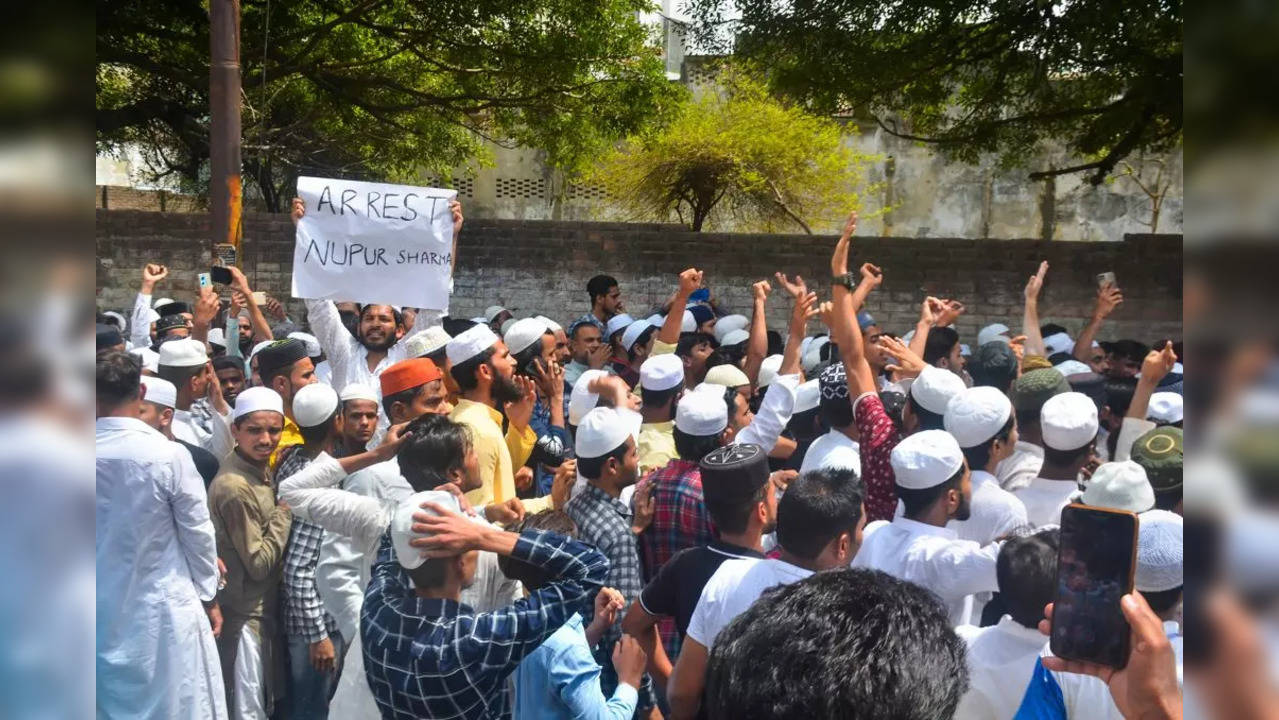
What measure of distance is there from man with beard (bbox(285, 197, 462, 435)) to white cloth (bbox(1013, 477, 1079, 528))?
2.87m

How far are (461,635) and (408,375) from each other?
209 cm

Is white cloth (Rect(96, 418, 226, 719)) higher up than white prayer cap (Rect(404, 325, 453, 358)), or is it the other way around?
white prayer cap (Rect(404, 325, 453, 358))

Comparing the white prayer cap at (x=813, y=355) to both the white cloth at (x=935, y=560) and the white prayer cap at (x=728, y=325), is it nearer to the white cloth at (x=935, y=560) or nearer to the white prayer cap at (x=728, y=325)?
the white prayer cap at (x=728, y=325)

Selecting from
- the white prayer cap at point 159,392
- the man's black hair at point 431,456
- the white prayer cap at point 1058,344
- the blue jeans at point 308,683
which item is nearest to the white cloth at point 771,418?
the man's black hair at point 431,456

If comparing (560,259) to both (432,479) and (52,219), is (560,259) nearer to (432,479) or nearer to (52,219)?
(432,479)

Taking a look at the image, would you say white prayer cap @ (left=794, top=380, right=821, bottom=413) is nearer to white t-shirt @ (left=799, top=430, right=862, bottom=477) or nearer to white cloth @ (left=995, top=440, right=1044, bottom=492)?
white t-shirt @ (left=799, top=430, right=862, bottom=477)

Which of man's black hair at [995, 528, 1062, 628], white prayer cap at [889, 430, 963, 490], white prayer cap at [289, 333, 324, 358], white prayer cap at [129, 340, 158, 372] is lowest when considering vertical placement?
white prayer cap at [289, 333, 324, 358]

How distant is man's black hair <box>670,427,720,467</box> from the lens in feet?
14.3

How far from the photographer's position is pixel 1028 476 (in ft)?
15.8

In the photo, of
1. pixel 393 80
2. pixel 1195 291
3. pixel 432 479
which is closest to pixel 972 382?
pixel 432 479

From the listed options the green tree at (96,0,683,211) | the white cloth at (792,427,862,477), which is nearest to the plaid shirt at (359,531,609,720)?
the white cloth at (792,427,862,477)

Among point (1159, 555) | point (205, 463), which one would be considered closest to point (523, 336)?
point (205, 463)

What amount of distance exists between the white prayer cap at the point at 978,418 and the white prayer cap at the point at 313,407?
2.36m

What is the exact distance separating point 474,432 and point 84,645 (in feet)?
12.7
